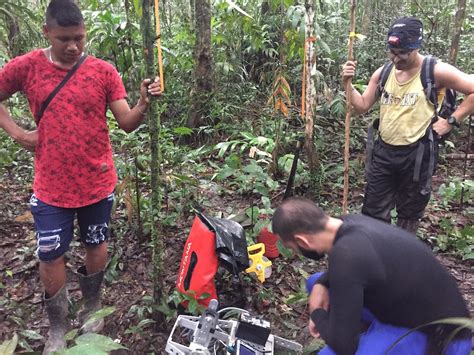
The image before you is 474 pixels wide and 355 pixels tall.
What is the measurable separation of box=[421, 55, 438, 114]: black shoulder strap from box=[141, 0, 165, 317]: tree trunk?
6.22 feet

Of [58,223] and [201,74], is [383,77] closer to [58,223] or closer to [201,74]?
[58,223]

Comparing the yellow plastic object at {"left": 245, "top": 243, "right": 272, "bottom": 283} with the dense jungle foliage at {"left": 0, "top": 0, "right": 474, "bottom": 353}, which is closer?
the yellow plastic object at {"left": 245, "top": 243, "right": 272, "bottom": 283}

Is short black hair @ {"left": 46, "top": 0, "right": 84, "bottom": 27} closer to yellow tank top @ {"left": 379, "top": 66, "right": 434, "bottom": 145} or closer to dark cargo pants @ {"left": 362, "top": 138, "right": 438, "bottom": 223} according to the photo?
yellow tank top @ {"left": 379, "top": 66, "right": 434, "bottom": 145}

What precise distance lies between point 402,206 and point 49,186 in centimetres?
259

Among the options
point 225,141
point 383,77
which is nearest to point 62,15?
point 383,77

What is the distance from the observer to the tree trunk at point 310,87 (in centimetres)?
404

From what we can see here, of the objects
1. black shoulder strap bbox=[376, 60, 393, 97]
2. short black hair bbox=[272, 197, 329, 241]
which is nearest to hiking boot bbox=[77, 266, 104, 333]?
short black hair bbox=[272, 197, 329, 241]

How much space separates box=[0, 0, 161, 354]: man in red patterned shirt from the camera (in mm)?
2418

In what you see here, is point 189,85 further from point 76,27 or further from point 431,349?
point 431,349

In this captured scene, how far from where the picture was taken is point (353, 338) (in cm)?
183

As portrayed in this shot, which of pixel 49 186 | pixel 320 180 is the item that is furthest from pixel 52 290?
pixel 320 180

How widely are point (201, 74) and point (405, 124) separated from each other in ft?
12.1

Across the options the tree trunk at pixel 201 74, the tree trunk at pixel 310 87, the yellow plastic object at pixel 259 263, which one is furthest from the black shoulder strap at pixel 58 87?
the tree trunk at pixel 201 74

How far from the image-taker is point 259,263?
3338mm
